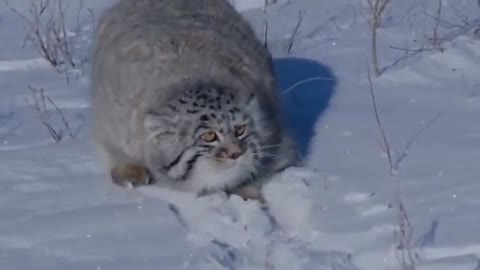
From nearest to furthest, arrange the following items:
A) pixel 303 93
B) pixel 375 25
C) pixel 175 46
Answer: pixel 175 46
pixel 303 93
pixel 375 25

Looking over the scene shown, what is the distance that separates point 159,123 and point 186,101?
0.14 meters

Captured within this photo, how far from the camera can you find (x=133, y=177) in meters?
5.93

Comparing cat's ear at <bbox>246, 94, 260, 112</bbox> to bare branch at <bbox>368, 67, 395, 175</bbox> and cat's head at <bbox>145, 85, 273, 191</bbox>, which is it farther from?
bare branch at <bbox>368, 67, 395, 175</bbox>

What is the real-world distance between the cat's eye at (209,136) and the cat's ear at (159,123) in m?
0.13

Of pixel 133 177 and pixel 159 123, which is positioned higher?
pixel 159 123

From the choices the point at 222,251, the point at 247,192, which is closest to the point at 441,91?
the point at 247,192

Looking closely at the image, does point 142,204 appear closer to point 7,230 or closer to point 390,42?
point 7,230

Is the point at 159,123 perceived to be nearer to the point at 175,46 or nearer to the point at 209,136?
the point at 209,136

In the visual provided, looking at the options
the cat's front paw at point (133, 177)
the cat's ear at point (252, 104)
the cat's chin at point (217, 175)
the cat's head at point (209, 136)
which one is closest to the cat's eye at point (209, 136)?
the cat's head at point (209, 136)

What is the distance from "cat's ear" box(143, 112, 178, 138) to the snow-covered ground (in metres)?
0.29

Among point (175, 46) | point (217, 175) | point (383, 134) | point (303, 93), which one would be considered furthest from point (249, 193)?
point (303, 93)

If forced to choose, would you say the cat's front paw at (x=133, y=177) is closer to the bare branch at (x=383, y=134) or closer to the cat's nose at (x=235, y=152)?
the cat's nose at (x=235, y=152)

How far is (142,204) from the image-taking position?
5.72m

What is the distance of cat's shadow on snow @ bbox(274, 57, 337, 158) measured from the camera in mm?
6402
